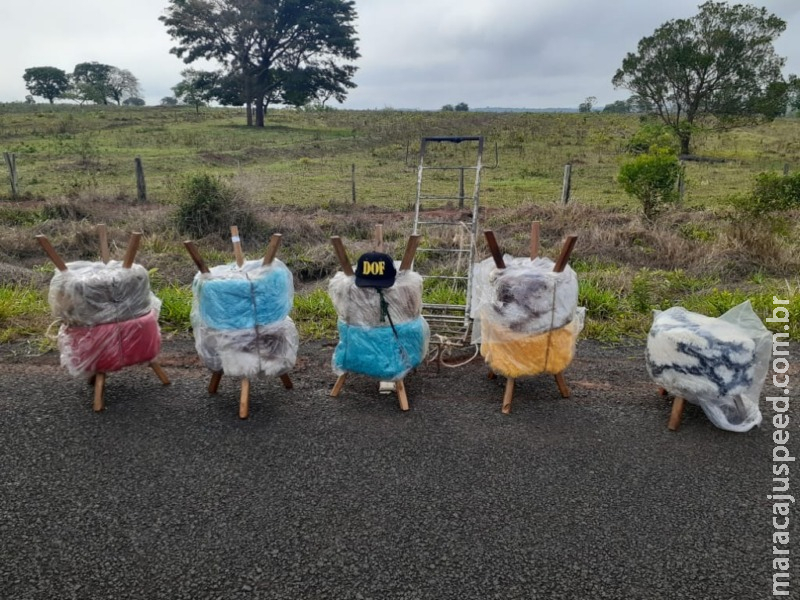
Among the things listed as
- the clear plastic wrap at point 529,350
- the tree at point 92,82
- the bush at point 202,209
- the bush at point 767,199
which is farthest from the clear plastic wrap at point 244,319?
the tree at point 92,82

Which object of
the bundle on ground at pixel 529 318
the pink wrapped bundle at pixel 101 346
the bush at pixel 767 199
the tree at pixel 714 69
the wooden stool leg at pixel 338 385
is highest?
the tree at pixel 714 69

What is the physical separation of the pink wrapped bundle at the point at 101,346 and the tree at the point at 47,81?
61.1m

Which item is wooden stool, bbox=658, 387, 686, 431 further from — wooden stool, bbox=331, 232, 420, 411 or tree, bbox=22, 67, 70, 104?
tree, bbox=22, 67, 70, 104

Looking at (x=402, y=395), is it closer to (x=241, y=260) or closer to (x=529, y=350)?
(x=529, y=350)

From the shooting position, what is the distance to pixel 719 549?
8.86 ft

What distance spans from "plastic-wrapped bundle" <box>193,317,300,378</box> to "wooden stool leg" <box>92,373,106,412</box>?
69cm

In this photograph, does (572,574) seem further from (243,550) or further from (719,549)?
(243,550)

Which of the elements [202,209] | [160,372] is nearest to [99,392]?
[160,372]

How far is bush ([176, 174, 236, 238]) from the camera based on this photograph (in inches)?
371

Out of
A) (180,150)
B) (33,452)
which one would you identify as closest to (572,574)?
(33,452)

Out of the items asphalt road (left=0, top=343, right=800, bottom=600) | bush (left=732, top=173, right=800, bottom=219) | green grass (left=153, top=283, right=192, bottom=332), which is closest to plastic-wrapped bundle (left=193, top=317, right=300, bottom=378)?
asphalt road (left=0, top=343, right=800, bottom=600)

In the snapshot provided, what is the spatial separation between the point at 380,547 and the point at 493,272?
199cm

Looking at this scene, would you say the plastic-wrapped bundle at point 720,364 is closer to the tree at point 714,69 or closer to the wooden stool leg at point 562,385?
the wooden stool leg at point 562,385

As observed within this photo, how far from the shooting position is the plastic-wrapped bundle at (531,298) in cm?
385
